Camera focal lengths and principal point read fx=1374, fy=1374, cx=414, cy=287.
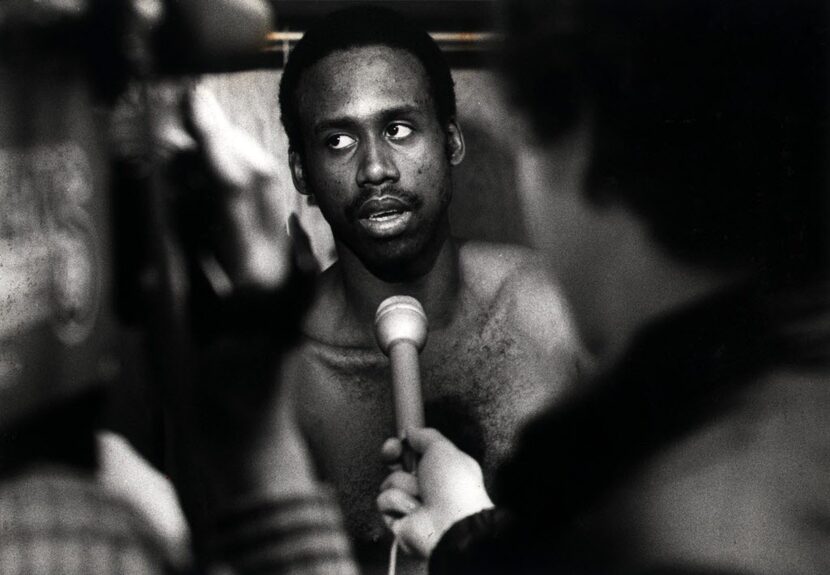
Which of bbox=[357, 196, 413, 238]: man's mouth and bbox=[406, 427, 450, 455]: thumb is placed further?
bbox=[357, 196, 413, 238]: man's mouth

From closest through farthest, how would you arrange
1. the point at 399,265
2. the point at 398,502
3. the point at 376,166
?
1. the point at 398,502
2. the point at 376,166
3. the point at 399,265

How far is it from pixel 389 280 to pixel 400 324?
43cm

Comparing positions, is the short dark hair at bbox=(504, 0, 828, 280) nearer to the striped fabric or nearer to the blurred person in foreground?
the blurred person in foreground

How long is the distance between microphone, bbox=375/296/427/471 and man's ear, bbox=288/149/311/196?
0.47 m

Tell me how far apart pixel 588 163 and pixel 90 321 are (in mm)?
1307

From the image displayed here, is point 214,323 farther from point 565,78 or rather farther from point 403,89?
point 565,78

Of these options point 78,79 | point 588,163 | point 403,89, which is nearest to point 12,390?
point 78,79

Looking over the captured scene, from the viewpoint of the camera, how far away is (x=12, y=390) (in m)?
3.43

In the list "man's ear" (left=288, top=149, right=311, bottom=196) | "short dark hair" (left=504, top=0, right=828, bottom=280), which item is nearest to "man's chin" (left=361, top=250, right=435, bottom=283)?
"man's ear" (left=288, top=149, right=311, bottom=196)

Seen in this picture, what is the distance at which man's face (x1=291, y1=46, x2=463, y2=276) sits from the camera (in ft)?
10.9

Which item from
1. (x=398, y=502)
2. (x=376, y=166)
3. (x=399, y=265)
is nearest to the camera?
(x=398, y=502)

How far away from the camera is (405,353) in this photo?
2967mm

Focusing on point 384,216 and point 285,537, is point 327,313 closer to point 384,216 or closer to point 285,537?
point 384,216

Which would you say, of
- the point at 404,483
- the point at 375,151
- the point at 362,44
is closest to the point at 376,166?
the point at 375,151
